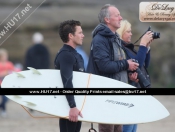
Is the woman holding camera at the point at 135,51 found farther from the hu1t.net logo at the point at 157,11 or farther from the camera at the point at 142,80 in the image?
the hu1t.net logo at the point at 157,11

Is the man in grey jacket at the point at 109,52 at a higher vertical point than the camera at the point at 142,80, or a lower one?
higher

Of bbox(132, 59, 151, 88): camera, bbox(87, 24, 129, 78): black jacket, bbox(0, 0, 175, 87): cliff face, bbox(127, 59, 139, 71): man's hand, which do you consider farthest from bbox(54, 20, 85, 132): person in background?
bbox(0, 0, 175, 87): cliff face

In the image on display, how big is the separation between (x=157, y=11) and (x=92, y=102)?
1.08 meters

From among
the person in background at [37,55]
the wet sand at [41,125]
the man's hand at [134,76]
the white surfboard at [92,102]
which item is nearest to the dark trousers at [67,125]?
the white surfboard at [92,102]

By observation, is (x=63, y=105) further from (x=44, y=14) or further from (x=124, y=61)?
(x=44, y=14)

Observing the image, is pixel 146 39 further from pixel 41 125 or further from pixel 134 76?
pixel 41 125

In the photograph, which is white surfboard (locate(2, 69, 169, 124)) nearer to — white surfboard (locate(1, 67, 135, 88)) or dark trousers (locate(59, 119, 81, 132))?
white surfboard (locate(1, 67, 135, 88))

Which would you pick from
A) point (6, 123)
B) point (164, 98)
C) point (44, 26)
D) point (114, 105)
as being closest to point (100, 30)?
point (114, 105)

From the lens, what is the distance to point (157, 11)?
18.6 ft

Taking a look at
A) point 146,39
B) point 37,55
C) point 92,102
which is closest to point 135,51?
point 146,39

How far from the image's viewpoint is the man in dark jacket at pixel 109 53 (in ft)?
17.4

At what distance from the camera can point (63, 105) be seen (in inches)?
205

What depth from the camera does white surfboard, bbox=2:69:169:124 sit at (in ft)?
17.1

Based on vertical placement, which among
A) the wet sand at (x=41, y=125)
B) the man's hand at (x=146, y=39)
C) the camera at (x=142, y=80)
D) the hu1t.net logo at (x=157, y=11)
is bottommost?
the wet sand at (x=41, y=125)
